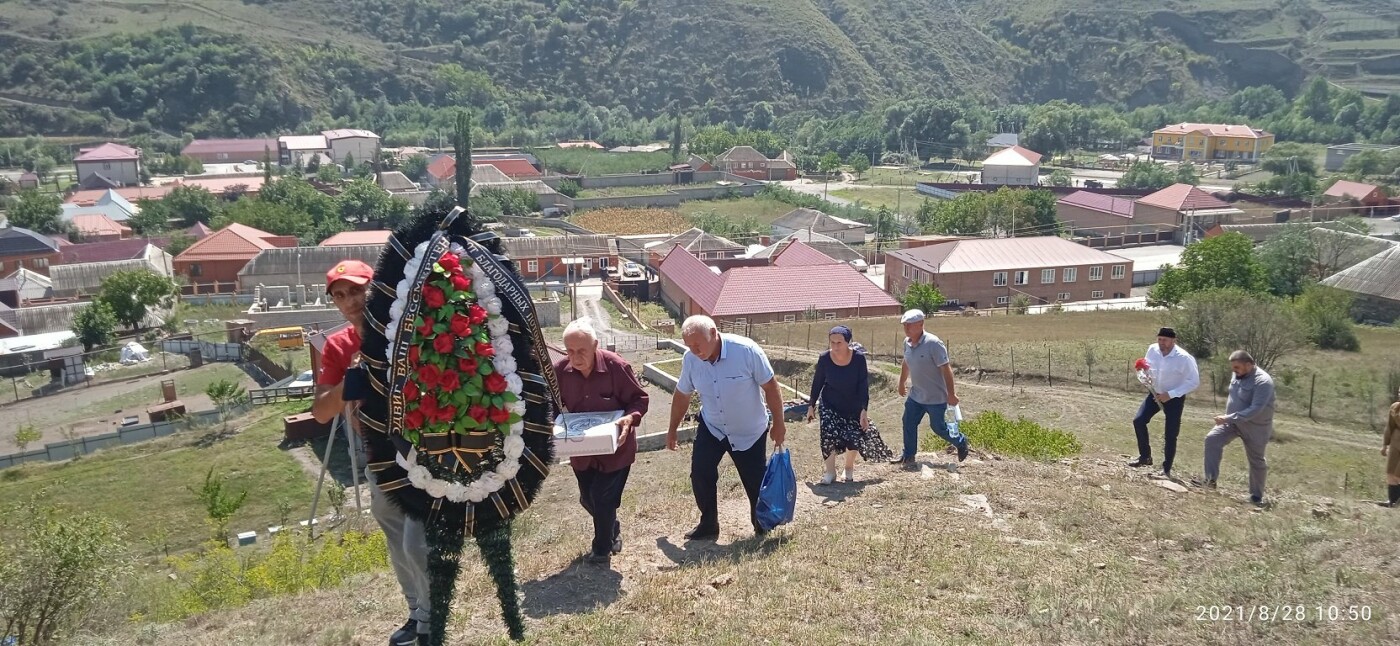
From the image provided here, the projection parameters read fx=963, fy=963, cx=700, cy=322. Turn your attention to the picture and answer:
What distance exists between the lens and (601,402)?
6062 millimetres

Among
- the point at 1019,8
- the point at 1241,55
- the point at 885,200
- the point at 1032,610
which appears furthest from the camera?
the point at 1019,8

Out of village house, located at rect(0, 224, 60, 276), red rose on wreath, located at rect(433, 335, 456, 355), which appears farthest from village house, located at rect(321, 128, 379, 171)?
red rose on wreath, located at rect(433, 335, 456, 355)

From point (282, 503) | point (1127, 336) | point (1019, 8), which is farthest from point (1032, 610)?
point (1019, 8)

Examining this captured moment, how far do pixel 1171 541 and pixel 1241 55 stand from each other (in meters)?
150

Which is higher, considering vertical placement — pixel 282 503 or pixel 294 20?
pixel 294 20

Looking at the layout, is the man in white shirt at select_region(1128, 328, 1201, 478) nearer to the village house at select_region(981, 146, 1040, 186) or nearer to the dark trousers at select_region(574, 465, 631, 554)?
the dark trousers at select_region(574, 465, 631, 554)

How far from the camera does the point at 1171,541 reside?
6.69 meters

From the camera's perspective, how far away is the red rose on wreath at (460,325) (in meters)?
4.50

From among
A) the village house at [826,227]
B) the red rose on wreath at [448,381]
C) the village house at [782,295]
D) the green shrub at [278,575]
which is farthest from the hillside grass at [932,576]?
the village house at [826,227]

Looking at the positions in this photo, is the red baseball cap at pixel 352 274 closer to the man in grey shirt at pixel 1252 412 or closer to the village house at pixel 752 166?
the man in grey shirt at pixel 1252 412

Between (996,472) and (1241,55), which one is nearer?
(996,472)

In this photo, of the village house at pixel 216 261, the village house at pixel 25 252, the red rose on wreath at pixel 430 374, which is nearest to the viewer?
the red rose on wreath at pixel 430 374

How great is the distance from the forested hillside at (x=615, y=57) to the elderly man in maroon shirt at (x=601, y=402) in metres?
97.6

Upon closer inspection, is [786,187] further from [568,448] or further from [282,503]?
[568,448]
